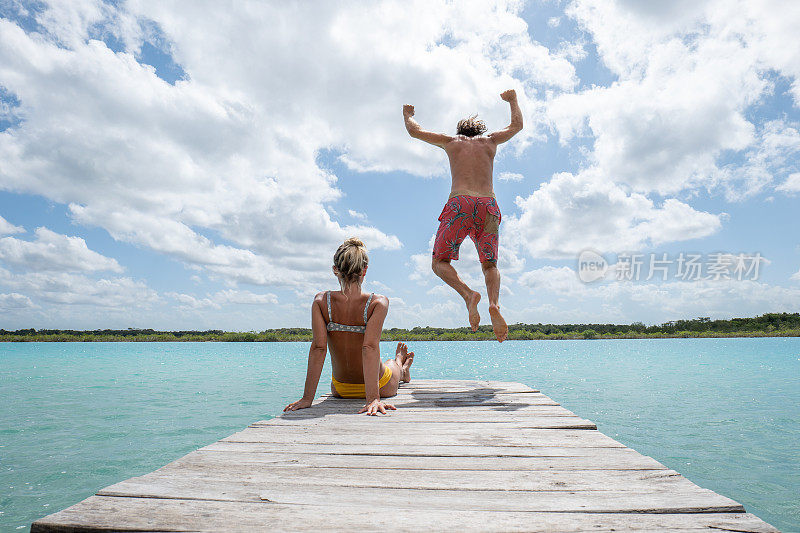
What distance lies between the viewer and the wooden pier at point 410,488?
1494 mm

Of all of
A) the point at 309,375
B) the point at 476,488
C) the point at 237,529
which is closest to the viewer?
the point at 237,529

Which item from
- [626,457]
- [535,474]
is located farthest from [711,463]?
[535,474]

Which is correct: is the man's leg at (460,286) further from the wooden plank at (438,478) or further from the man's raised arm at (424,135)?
the wooden plank at (438,478)

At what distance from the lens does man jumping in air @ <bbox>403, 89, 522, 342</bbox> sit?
5406 millimetres

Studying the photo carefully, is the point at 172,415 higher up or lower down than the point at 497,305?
lower down

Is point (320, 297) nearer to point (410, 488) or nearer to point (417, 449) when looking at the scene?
point (417, 449)

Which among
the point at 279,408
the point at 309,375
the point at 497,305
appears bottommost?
the point at 279,408

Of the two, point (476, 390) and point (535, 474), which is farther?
point (476, 390)

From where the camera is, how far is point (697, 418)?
27.9ft

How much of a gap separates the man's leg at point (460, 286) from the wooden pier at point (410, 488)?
90.1 inches

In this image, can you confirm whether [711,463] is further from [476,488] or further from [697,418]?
[476,488]

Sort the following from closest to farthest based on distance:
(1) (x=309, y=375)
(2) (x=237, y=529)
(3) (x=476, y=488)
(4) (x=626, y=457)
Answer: (2) (x=237, y=529) < (3) (x=476, y=488) < (4) (x=626, y=457) < (1) (x=309, y=375)

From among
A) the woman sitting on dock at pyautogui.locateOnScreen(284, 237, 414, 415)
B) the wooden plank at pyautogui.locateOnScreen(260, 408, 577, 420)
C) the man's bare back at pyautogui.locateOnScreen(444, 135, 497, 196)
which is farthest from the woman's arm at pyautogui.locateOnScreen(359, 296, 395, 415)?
the man's bare back at pyautogui.locateOnScreen(444, 135, 497, 196)

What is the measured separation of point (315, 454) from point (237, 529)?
0.93m
